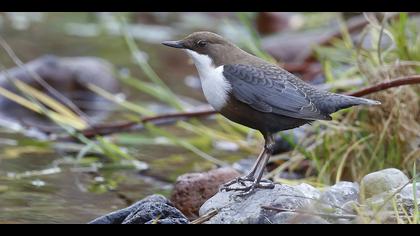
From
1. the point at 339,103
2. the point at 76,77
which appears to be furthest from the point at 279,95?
the point at 76,77

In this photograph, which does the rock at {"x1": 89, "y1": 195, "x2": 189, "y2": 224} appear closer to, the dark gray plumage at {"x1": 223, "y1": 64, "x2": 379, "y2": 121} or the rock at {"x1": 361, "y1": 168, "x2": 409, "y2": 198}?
the dark gray plumage at {"x1": 223, "y1": 64, "x2": 379, "y2": 121}

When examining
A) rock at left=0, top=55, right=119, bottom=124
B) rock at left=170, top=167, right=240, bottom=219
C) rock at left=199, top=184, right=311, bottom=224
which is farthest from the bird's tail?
rock at left=0, top=55, right=119, bottom=124

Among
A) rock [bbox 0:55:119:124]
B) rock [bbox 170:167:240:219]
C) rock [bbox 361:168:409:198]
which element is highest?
rock [bbox 0:55:119:124]

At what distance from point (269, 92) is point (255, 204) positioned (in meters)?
0.56

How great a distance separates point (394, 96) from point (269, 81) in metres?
1.48

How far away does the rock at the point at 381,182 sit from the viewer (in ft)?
13.6

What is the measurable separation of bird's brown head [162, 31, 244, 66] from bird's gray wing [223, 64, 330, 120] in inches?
2.9

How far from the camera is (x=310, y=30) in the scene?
10.4m

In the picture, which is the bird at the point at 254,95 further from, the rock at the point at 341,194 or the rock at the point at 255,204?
the rock at the point at 341,194

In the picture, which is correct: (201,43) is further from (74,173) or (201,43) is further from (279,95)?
(74,173)

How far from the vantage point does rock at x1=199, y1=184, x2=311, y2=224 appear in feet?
12.2

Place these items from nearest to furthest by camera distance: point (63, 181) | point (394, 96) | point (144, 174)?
point (394, 96)
point (63, 181)
point (144, 174)
